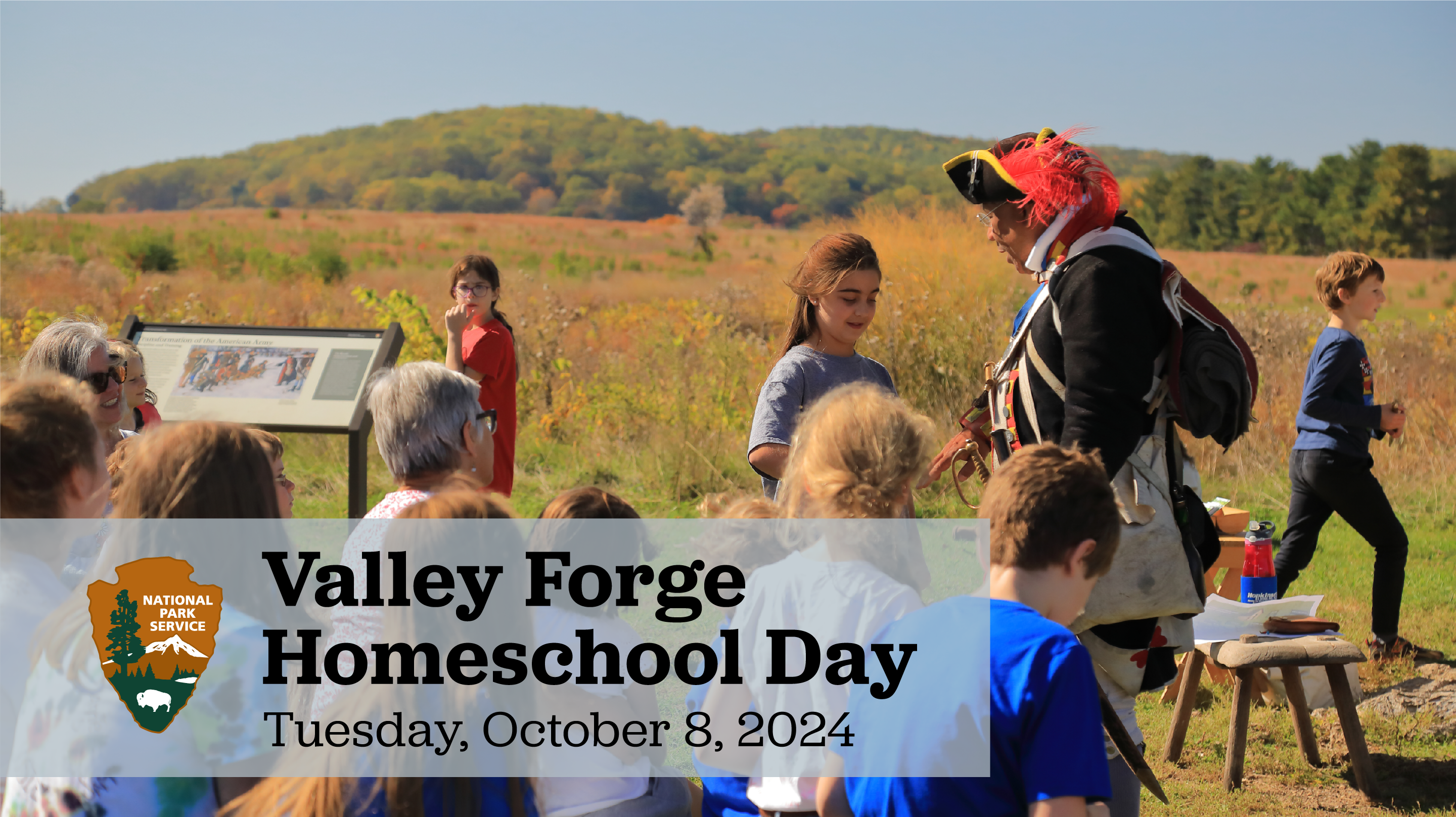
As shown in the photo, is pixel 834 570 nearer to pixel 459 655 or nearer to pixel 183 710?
pixel 459 655

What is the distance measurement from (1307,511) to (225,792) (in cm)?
484

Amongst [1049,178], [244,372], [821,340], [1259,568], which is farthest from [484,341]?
[1259,568]

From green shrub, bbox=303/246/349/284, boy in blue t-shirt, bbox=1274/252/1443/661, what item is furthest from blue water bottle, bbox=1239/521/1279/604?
green shrub, bbox=303/246/349/284

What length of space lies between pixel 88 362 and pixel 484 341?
2184mm

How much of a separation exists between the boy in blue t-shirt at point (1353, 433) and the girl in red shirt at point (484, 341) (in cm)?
391

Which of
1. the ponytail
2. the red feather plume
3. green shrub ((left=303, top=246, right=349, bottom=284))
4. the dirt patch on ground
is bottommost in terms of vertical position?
the dirt patch on ground

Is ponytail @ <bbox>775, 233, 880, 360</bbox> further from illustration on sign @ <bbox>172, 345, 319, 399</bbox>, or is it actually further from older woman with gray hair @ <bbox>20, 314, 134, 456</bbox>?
illustration on sign @ <bbox>172, 345, 319, 399</bbox>

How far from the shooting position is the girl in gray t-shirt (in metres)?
3.11

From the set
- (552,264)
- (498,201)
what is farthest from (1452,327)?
(498,201)

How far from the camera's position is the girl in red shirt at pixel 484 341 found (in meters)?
5.45

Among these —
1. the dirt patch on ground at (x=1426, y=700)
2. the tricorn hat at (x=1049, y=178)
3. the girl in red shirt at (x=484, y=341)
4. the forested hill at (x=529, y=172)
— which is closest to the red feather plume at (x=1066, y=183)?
the tricorn hat at (x=1049, y=178)

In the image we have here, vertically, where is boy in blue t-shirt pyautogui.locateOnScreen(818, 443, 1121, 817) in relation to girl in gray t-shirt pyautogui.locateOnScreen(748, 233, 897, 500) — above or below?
below

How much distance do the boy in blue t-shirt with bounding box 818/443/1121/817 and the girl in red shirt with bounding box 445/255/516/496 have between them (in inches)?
152

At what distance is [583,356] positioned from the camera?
13625 millimetres
